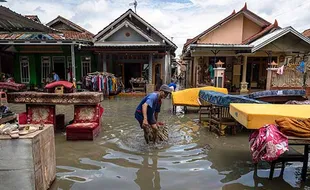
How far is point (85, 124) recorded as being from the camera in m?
6.65

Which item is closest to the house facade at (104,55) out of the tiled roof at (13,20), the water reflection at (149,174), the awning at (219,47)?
the awning at (219,47)

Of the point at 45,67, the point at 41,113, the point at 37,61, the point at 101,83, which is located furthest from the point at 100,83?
the point at 41,113

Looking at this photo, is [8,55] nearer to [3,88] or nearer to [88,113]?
[3,88]

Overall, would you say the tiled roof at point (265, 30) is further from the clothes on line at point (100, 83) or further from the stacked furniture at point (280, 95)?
the clothes on line at point (100, 83)

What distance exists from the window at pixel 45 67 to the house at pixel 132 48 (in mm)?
3922

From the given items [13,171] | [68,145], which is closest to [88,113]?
[68,145]

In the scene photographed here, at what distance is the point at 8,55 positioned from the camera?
61.2 ft

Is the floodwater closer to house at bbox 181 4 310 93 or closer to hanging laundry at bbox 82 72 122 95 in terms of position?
hanging laundry at bbox 82 72 122 95

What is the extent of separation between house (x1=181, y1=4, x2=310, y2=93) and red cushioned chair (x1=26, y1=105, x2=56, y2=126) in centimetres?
1071

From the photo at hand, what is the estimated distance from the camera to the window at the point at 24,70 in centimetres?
1831

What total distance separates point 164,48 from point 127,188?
534 inches

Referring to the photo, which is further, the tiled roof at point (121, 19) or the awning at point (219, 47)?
the tiled roof at point (121, 19)

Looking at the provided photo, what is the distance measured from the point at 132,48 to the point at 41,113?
998cm

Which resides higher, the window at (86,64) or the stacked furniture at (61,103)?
the window at (86,64)
